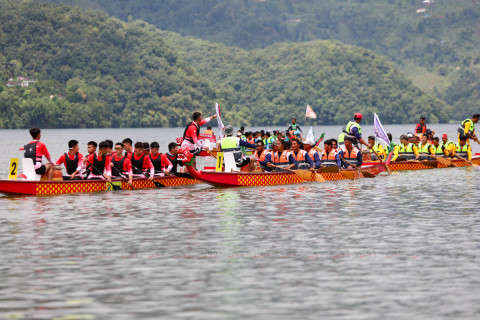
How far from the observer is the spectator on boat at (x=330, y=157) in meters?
35.5

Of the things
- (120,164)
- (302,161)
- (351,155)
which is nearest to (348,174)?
(351,155)

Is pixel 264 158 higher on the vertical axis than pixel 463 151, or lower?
higher

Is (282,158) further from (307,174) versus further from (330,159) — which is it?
(330,159)

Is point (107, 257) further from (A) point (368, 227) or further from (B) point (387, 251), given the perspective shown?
(A) point (368, 227)

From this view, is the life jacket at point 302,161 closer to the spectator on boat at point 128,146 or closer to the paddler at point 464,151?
the spectator on boat at point 128,146

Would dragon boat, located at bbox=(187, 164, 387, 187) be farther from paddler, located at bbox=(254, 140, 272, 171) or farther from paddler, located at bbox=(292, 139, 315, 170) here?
paddler, located at bbox=(254, 140, 272, 171)

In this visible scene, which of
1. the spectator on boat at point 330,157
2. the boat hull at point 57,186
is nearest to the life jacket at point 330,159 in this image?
the spectator on boat at point 330,157

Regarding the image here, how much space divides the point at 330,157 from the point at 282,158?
2.68m

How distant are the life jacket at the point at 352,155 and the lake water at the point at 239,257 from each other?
7.53m

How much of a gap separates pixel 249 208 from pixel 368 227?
5329mm

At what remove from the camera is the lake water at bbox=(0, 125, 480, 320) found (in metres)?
12.8

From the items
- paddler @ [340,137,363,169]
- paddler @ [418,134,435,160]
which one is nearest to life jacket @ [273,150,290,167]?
paddler @ [340,137,363,169]

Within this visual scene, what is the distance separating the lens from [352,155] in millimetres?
36406

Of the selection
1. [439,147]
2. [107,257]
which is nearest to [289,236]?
[107,257]
